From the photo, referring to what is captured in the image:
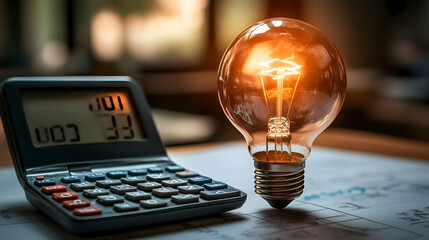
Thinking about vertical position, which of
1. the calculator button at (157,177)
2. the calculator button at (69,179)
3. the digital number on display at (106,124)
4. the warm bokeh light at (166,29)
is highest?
the warm bokeh light at (166,29)

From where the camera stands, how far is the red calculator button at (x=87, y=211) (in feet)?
1.35

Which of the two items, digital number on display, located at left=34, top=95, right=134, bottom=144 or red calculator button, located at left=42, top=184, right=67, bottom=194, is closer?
red calculator button, located at left=42, top=184, right=67, bottom=194

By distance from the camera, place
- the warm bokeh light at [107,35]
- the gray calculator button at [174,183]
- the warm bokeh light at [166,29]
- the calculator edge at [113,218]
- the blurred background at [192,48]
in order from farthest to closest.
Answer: the warm bokeh light at [166,29]
the warm bokeh light at [107,35]
the blurred background at [192,48]
the gray calculator button at [174,183]
the calculator edge at [113,218]

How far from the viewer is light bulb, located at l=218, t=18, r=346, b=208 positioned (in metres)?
0.52

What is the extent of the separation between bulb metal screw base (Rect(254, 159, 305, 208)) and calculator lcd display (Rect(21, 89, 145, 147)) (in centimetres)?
20

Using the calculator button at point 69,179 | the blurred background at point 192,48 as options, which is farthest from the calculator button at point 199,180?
the blurred background at point 192,48

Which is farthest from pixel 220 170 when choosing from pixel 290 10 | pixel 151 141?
pixel 290 10

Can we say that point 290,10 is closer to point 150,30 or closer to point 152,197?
point 150,30

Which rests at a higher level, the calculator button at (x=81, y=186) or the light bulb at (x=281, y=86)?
the light bulb at (x=281, y=86)

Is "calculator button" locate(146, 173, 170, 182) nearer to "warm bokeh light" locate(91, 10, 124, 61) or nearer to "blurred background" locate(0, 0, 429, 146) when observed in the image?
"blurred background" locate(0, 0, 429, 146)

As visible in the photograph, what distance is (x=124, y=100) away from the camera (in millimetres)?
648

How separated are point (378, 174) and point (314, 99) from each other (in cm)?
24

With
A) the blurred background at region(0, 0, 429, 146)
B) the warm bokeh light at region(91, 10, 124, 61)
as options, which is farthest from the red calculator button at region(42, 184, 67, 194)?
the warm bokeh light at region(91, 10, 124, 61)

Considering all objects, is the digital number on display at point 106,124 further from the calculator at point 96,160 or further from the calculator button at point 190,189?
the calculator button at point 190,189
